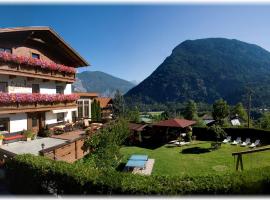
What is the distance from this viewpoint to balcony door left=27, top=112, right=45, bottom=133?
79.3ft

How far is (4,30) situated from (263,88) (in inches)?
7589

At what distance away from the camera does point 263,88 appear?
7313 inches

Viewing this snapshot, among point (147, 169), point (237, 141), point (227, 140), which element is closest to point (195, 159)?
point (147, 169)

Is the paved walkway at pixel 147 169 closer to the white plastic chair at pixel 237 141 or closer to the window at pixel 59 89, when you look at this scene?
the white plastic chair at pixel 237 141

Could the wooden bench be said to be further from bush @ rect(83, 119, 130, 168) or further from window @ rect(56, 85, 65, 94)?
window @ rect(56, 85, 65, 94)

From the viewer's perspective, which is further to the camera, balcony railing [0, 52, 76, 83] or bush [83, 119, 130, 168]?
balcony railing [0, 52, 76, 83]

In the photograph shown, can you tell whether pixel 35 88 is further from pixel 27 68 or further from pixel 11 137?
pixel 11 137

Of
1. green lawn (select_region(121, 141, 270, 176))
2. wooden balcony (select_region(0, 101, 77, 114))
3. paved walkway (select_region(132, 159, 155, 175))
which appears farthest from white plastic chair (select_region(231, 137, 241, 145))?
wooden balcony (select_region(0, 101, 77, 114))

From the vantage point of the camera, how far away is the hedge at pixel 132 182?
9023mm

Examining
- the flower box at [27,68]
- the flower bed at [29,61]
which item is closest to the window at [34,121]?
the flower box at [27,68]

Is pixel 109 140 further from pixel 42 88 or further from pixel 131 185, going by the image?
pixel 42 88

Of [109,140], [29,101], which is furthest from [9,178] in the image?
[29,101]

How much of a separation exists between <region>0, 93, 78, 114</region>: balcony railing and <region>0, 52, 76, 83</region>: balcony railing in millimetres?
1752

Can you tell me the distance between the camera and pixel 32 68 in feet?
75.5
